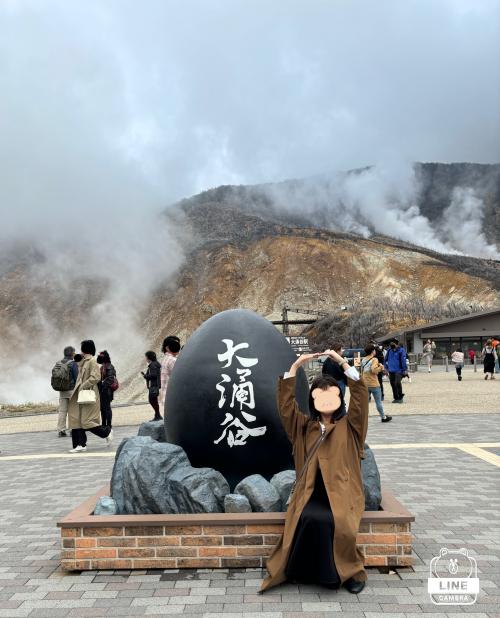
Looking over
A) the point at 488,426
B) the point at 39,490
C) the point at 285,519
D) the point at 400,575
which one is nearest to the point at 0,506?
the point at 39,490

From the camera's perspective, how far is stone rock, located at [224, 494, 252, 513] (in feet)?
14.9

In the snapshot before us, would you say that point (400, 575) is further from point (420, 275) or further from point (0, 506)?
point (420, 275)

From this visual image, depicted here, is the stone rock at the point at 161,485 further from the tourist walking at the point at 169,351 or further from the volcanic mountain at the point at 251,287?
the volcanic mountain at the point at 251,287

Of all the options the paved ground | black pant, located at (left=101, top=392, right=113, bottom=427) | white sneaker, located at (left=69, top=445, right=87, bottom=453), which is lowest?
the paved ground

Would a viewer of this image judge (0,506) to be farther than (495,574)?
Yes

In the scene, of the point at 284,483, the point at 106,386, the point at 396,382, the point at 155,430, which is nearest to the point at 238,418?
the point at 284,483

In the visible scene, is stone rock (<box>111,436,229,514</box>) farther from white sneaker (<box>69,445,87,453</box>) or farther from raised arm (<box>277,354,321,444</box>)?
white sneaker (<box>69,445,87,453</box>)

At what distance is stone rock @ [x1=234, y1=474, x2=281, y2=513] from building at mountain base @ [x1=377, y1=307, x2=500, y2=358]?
1618 inches

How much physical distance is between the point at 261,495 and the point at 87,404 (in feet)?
19.1

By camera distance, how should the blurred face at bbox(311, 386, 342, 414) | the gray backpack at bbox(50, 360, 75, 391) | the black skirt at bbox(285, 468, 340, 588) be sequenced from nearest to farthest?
the black skirt at bbox(285, 468, 340, 588), the blurred face at bbox(311, 386, 342, 414), the gray backpack at bbox(50, 360, 75, 391)

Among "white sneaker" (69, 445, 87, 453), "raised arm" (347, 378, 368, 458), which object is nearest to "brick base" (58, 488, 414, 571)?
"raised arm" (347, 378, 368, 458)

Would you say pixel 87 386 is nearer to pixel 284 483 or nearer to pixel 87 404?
pixel 87 404

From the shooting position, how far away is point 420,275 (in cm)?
7281

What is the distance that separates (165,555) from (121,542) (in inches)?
13.2
